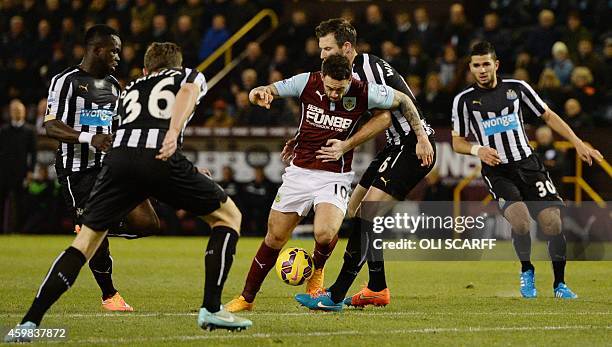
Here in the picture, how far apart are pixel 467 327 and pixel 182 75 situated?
2.55 metres

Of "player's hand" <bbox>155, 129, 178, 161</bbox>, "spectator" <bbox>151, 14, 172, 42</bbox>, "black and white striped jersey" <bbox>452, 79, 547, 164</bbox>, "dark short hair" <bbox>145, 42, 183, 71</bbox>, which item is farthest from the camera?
"spectator" <bbox>151, 14, 172, 42</bbox>

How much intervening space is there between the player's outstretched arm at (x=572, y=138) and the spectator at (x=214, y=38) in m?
11.7

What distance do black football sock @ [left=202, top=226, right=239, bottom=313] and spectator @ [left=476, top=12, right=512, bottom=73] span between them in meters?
12.3

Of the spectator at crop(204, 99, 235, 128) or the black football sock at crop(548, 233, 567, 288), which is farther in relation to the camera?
the spectator at crop(204, 99, 235, 128)

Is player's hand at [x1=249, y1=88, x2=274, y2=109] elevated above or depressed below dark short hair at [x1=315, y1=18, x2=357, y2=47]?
below

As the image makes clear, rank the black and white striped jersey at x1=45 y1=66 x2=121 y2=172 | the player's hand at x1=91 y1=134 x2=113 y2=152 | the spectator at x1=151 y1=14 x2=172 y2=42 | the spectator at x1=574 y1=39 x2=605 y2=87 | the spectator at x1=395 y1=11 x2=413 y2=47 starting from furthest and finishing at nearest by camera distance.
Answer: the spectator at x1=151 y1=14 x2=172 y2=42 < the spectator at x1=395 y1=11 x2=413 y2=47 < the spectator at x1=574 y1=39 x2=605 y2=87 < the black and white striped jersey at x1=45 y1=66 x2=121 y2=172 < the player's hand at x1=91 y1=134 x2=113 y2=152

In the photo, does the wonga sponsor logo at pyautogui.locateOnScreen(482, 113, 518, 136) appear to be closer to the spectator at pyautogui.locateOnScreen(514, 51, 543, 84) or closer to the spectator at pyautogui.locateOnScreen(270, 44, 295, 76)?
the spectator at pyautogui.locateOnScreen(514, 51, 543, 84)

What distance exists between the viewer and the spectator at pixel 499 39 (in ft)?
61.2

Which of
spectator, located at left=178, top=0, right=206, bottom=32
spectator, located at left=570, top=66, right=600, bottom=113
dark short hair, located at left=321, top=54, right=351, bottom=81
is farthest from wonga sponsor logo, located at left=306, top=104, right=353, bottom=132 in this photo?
spectator, located at left=178, top=0, right=206, bottom=32

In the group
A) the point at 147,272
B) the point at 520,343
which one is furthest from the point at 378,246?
the point at 147,272

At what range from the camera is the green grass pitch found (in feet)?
22.6

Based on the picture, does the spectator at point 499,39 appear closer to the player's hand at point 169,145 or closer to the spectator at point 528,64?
the spectator at point 528,64

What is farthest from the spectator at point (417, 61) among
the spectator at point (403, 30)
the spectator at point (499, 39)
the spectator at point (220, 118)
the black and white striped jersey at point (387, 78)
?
the black and white striped jersey at point (387, 78)

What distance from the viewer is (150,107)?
686 centimetres
